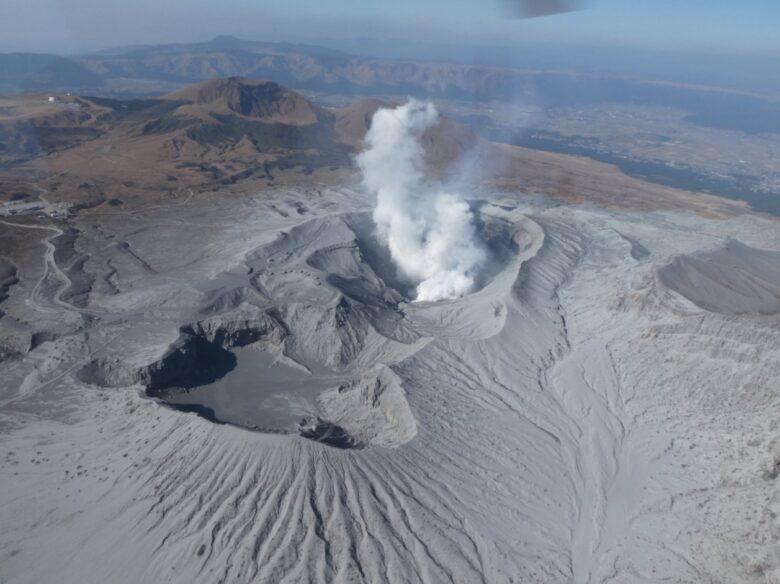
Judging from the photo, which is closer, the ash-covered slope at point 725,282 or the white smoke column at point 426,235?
the ash-covered slope at point 725,282

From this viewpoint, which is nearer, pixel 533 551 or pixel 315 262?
pixel 533 551

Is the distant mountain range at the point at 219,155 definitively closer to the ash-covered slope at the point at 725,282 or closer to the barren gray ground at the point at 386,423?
the barren gray ground at the point at 386,423

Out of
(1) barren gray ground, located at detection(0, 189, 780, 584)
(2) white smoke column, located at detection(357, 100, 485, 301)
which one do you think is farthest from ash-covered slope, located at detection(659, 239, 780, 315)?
(2) white smoke column, located at detection(357, 100, 485, 301)

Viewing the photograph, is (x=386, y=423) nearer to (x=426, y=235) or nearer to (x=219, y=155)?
(x=426, y=235)

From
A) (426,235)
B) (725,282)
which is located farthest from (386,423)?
(725,282)

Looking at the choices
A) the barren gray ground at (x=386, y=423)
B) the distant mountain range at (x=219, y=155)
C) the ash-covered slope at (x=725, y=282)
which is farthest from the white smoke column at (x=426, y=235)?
the distant mountain range at (x=219, y=155)

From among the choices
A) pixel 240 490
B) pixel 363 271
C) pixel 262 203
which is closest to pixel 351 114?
pixel 262 203

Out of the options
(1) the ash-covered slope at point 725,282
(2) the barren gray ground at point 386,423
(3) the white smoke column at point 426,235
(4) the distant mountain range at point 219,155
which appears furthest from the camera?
(4) the distant mountain range at point 219,155

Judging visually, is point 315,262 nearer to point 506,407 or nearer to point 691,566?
point 506,407

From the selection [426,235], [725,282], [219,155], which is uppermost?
[725,282]
